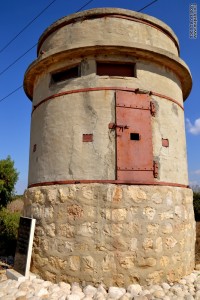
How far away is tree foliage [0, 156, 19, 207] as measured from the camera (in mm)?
12459

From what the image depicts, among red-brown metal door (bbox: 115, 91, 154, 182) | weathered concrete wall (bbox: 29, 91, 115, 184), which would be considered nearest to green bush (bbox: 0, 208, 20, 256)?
weathered concrete wall (bbox: 29, 91, 115, 184)

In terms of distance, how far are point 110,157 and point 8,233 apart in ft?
22.2

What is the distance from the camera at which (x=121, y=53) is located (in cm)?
587

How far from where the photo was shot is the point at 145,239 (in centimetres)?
515

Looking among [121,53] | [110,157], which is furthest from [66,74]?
[110,157]

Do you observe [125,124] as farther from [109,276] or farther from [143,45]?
[109,276]

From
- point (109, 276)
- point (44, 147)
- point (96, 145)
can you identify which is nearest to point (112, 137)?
point (96, 145)

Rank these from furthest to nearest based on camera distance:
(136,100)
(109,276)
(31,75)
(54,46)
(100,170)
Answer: (31,75)
(54,46)
(136,100)
(100,170)
(109,276)

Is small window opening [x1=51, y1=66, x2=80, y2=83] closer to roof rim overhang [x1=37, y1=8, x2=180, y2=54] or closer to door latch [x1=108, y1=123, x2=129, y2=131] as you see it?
roof rim overhang [x1=37, y1=8, x2=180, y2=54]

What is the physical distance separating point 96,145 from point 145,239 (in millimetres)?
1983

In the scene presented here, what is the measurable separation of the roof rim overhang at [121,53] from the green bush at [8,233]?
541cm

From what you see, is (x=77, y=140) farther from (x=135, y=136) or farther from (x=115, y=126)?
(x=135, y=136)

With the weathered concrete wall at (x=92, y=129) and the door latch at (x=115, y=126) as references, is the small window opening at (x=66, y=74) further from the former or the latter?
the door latch at (x=115, y=126)

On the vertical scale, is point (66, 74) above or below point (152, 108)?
above
